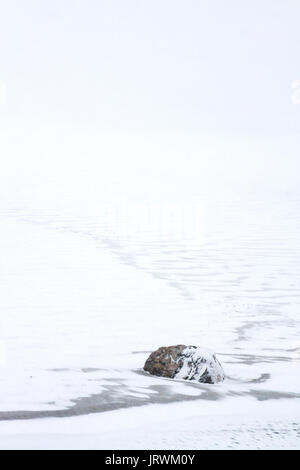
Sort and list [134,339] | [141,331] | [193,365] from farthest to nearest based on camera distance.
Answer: [141,331], [134,339], [193,365]

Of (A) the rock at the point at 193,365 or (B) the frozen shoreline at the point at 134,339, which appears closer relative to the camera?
(B) the frozen shoreline at the point at 134,339

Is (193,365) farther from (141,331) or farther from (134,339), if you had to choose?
(141,331)

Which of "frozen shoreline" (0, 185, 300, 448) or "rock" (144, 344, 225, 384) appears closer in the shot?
"frozen shoreline" (0, 185, 300, 448)

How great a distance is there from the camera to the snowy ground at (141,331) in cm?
481

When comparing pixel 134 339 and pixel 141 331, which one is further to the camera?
pixel 141 331

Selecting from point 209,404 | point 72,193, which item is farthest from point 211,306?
point 72,193

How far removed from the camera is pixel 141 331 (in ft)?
25.8

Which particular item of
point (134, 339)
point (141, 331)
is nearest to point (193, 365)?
point (134, 339)

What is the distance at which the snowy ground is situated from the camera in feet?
15.8

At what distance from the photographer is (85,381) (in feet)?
18.8

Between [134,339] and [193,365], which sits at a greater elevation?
[193,365]

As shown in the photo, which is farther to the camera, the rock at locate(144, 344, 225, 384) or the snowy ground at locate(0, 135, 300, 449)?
the rock at locate(144, 344, 225, 384)
